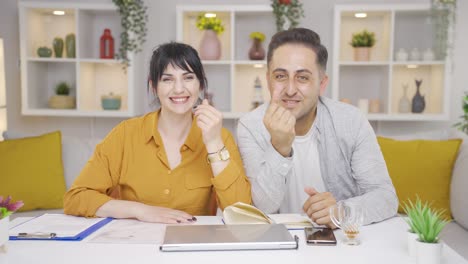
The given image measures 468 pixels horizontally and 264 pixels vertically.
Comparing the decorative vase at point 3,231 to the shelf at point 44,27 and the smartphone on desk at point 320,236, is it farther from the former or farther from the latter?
the shelf at point 44,27

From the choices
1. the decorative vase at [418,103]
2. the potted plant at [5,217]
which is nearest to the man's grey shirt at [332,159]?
the potted plant at [5,217]

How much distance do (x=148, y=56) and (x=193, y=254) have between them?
3.16 metres

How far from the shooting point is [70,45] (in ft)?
12.8

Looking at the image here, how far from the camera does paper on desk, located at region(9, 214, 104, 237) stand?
1401 millimetres

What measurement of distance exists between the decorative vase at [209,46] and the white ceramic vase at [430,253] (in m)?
2.95

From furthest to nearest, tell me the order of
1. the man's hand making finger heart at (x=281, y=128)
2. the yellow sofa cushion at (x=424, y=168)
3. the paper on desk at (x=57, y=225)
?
the yellow sofa cushion at (x=424, y=168) < the man's hand making finger heart at (x=281, y=128) < the paper on desk at (x=57, y=225)

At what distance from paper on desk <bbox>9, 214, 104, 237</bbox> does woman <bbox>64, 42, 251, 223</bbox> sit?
0.40 feet

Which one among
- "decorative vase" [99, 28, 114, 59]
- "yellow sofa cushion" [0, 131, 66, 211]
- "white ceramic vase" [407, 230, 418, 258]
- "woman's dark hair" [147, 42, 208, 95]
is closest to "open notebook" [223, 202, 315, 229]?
"white ceramic vase" [407, 230, 418, 258]

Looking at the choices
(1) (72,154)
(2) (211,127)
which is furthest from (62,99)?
(2) (211,127)

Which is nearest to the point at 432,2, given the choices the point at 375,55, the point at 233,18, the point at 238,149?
the point at 375,55

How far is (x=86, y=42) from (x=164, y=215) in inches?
114

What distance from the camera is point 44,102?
4.12m

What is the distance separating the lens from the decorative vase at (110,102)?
3932 mm

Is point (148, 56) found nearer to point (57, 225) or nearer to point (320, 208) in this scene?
point (57, 225)
